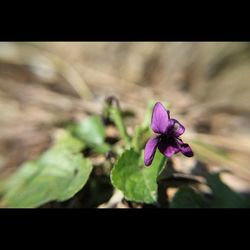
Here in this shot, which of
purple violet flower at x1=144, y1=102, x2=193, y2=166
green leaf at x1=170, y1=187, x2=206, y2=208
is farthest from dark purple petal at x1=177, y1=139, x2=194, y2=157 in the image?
green leaf at x1=170, y1=187, x2=206, y2=208

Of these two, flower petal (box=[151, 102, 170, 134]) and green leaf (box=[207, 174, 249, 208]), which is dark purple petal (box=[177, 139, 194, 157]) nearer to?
flower petal (box=[151, 102, 170, 134])

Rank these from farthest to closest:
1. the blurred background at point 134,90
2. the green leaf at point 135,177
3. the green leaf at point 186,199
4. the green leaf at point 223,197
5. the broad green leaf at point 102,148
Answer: the blurred background at point 134,90
the broad green leaf at point 102,148
the green leaf at point 223,197
the green leaf at point 186,199
the green leaf at point 135,177

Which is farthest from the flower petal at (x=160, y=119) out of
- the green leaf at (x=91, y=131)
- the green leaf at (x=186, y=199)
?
the green leaf at (x=91, y=131)

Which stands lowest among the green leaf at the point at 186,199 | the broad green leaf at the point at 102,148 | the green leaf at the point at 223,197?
the green leaf at the point at 223,197

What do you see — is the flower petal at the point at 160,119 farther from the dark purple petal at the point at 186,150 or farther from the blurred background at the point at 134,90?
the blurred background at the point at 134,90

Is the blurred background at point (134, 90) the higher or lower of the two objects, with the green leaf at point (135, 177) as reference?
higher

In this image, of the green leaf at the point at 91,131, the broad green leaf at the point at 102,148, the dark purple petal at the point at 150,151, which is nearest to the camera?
the dark purple petal at the point at 150,151

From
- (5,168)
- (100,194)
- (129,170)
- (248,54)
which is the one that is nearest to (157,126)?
(129,170)

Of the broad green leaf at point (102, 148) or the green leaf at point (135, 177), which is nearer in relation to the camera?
the green leaf at point (135, 177)
